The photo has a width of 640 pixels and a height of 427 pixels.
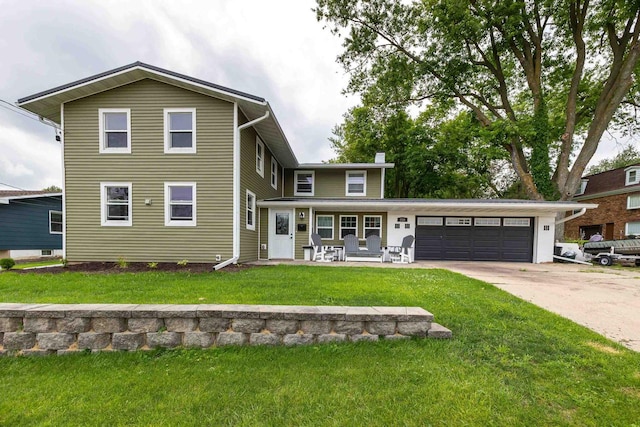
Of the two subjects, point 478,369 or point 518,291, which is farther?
point 518,291

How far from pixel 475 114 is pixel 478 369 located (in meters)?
16.3

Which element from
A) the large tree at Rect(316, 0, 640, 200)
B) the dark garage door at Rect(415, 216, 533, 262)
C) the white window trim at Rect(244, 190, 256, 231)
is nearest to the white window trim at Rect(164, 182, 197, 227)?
the white window trim at Rect(244, 190, 256, 231)

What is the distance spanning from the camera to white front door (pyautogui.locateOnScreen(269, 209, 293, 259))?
10281mm

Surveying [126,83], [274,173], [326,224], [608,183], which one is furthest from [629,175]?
[126,83]

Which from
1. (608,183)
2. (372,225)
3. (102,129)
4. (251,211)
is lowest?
(372,225)

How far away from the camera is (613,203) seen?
1736 cm

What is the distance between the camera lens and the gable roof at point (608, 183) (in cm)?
1698

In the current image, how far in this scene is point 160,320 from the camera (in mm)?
2590

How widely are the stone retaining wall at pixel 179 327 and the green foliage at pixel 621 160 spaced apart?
35690mm

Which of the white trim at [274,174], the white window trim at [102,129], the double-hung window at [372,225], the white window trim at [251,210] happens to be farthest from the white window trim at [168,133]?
the double-hung window at [372,225]

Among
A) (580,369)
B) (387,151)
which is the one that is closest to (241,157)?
(580,369)

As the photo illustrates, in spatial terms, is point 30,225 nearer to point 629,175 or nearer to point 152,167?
point 152,167

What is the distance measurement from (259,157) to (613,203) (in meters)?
23.0

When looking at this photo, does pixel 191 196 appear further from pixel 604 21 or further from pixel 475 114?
pixel 604 21
